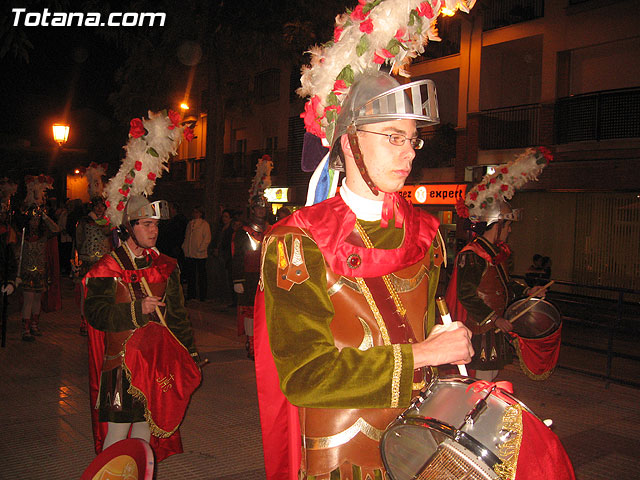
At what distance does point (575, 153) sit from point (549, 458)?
1484 cm

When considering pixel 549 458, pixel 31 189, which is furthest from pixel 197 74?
pixel 549 458

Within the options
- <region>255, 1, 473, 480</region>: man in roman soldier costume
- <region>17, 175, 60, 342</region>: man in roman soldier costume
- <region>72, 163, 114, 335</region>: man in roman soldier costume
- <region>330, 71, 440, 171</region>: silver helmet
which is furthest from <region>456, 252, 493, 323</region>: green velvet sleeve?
<region>17, 175, 60, 342</region>: man in roman soldier costume

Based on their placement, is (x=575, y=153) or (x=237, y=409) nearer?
(x=237, y=409)

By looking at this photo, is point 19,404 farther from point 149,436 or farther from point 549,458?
point 549,458

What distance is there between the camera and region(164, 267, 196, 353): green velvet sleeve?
13.8 feet

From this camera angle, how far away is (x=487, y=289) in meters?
5.98

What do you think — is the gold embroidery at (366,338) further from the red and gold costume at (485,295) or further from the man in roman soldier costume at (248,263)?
the man in roman soldier costume at (248,263)

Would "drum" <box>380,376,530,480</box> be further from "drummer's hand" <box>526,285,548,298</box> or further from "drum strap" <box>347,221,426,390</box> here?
"drummer's hand" <box>526,285,548,298</box>

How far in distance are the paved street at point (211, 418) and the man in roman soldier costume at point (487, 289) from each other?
99 cm

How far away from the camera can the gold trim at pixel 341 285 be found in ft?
6.72

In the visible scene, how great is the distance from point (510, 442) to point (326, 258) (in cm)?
84

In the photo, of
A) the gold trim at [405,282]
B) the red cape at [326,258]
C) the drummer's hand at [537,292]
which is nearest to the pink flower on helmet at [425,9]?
the red cape at [326,258]

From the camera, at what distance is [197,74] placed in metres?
17.7

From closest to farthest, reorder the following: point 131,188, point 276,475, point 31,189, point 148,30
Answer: point 276,475, point 131,188, point 31,189, point 148,30
